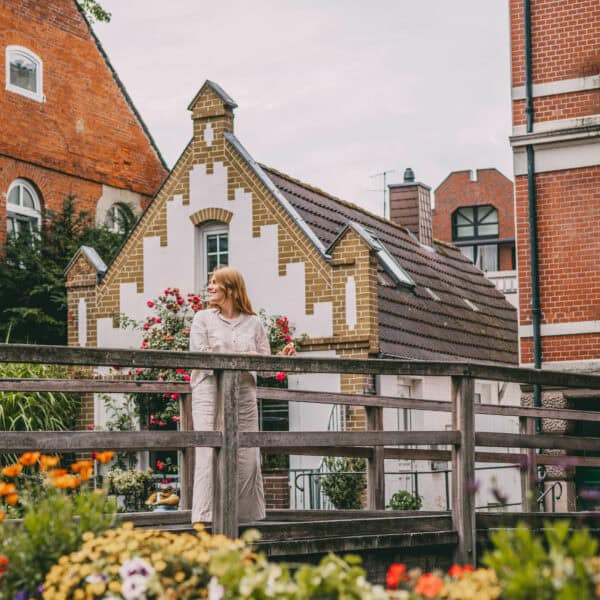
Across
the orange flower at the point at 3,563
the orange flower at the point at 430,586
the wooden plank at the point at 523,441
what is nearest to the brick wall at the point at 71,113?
the wooden plank at the point at 523,441

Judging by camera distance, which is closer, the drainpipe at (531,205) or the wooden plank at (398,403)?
the wooden plank at (398,403)

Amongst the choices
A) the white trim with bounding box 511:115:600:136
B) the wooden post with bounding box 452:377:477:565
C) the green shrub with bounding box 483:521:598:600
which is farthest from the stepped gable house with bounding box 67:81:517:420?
the green shrub with bounding box 483:521:598:600

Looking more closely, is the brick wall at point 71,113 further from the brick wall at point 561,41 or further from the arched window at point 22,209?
the brick wall at point 561,41

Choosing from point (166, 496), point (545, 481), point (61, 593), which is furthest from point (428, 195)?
point (61, 593)

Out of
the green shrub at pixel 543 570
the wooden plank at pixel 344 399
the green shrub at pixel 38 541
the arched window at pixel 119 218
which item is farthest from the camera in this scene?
the arched window at pixel 119 218

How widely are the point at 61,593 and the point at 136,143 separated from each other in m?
24.3

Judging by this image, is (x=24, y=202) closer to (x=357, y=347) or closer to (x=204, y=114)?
(x=204, y=114)

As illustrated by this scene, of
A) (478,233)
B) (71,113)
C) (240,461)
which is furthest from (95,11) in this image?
(478,233)

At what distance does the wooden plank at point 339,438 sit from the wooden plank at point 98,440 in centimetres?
28

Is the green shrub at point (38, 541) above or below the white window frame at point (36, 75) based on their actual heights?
below

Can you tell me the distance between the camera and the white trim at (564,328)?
17252mm

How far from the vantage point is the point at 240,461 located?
8.19 meters

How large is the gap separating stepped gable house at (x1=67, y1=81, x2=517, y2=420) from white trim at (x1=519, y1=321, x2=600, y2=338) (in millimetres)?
3216

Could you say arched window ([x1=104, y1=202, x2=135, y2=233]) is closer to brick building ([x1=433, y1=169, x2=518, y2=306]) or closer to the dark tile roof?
the dark tile roof
